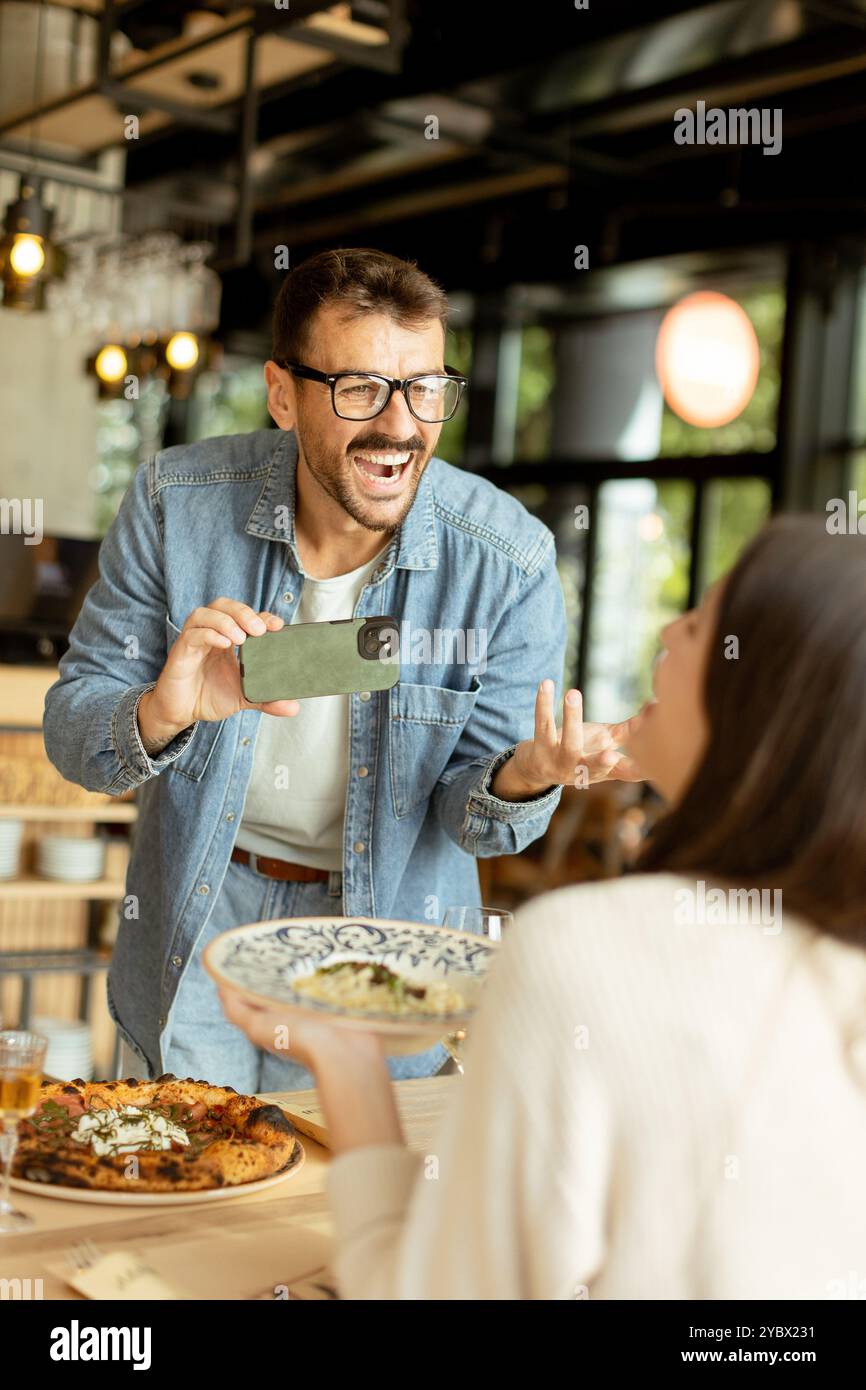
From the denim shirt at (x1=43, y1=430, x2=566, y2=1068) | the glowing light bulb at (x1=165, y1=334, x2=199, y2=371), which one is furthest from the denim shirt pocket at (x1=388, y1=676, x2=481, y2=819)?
the glowing light bulb at (x1=165, y1=334, x2=199, y2=371)

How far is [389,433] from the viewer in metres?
1.88

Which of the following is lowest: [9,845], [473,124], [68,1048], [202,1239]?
[68,1048]

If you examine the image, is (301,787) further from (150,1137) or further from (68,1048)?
(68,1048)

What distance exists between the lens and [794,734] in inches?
38.7

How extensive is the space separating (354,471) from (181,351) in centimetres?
370

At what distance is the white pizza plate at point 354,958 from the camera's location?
1.11 m

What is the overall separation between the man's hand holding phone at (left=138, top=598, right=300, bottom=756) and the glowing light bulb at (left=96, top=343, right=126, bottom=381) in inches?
165

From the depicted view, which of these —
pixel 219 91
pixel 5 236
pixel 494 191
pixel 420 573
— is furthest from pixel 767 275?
pixel 420 573

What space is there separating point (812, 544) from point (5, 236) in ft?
13.6

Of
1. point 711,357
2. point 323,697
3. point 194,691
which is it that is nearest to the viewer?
point 194,691

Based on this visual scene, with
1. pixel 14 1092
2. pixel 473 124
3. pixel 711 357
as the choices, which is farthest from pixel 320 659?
pixel 473 124

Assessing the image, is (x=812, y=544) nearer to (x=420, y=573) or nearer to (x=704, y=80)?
(x=420, y=573)

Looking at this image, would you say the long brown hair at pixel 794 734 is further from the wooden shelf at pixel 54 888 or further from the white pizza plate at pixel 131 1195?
the wooden shelf at pixel 54 888

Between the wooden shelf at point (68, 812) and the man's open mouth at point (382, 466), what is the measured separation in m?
2.44
